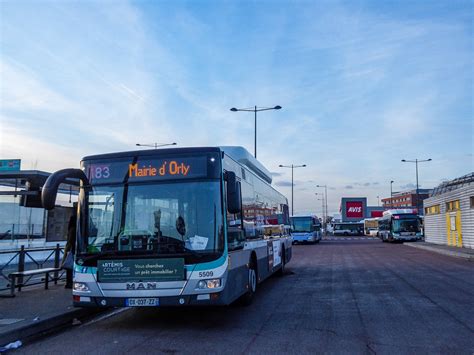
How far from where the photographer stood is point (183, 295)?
24.1 feet

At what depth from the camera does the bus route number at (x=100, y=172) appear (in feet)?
26.2

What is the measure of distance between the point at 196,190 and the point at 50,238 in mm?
7594

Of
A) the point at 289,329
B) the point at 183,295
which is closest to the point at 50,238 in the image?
the point at 183,295

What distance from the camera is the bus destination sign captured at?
7.78 m

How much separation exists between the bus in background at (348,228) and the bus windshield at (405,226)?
108ft

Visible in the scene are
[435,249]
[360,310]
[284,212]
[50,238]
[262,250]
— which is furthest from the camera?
[435,249]

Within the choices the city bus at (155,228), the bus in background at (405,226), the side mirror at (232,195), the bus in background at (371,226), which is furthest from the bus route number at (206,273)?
the bus in background at (371,226)

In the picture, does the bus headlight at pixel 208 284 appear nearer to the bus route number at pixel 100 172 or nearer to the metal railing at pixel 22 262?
the bus route number at pixel 100 172

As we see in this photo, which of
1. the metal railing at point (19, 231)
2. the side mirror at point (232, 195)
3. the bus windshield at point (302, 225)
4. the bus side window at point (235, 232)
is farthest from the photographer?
the bus windshield at point (302, 225)

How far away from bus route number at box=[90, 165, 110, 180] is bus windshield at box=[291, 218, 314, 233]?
39.4 meters

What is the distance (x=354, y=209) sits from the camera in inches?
2766

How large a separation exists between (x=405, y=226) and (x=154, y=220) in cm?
4210

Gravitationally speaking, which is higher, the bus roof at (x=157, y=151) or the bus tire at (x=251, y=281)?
the bus roof at (x=157, y=151)

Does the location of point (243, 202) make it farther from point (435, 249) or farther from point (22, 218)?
point (435, 249)
